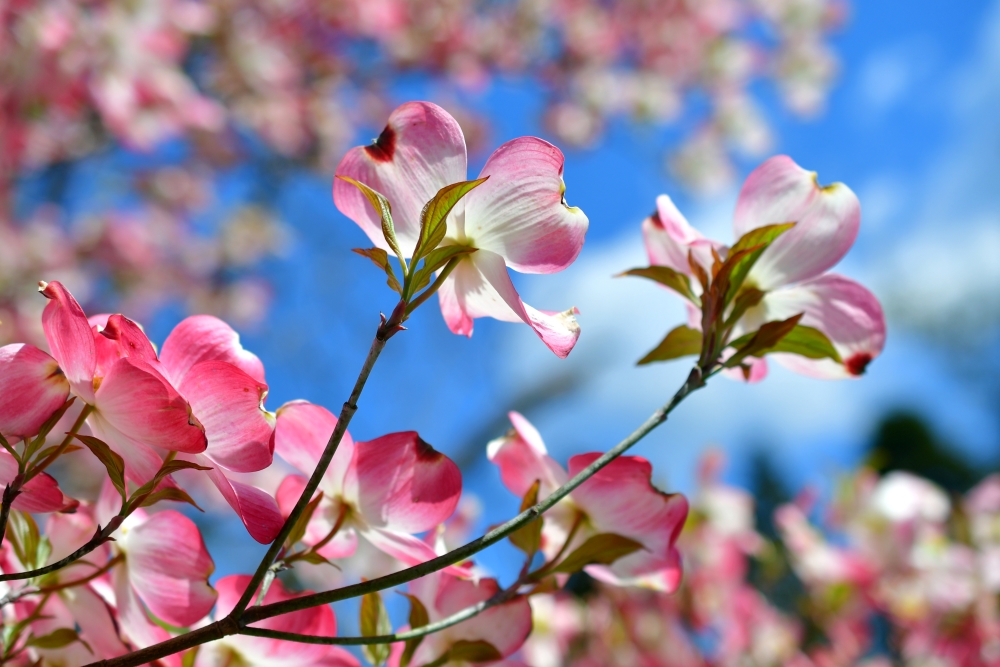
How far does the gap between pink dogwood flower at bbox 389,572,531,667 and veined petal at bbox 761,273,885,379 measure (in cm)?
16

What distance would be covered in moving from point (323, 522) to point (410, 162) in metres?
0.14

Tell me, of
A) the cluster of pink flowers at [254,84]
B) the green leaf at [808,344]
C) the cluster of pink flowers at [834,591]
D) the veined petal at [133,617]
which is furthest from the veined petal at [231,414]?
the cluster of pink flowers at [254,84]

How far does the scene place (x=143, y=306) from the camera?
117 inches

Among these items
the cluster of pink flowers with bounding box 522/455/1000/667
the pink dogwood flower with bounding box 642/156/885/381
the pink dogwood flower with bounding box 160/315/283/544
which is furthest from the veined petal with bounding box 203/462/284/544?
the cluster of pink flowers with bounding box 522/455/1000/667

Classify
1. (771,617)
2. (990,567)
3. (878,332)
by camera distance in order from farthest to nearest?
1. (771,617)
2. (990,567)
3. (878,332)

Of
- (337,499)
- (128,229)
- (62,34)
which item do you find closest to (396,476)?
(337,499)

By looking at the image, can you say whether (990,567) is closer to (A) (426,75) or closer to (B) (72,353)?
(B) (72,353)

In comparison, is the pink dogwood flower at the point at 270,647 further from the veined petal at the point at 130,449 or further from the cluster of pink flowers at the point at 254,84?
the cluster of pink flowers at the point at 254,84

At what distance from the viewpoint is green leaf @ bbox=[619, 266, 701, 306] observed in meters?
0.34

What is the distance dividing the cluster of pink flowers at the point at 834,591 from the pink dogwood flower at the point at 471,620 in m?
→ 0.82

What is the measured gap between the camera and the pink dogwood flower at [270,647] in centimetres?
30

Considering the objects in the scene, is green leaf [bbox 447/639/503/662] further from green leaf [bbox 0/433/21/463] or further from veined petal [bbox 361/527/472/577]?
green leaf [bbox 0/433/21/463]

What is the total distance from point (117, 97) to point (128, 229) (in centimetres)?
114

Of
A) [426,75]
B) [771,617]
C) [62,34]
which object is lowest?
[771,617]
